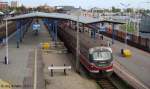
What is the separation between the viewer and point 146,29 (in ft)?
282

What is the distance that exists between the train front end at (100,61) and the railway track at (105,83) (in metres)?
0.55

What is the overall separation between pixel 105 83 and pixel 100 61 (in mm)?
1911

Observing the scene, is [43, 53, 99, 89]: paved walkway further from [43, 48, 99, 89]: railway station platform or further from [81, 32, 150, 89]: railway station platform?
[81, 32, 150, 89]: railway station platform

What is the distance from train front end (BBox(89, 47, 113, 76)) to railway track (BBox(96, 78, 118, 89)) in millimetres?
555

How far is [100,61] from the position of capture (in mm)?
30344

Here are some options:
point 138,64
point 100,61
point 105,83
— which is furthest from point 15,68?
point 138,64

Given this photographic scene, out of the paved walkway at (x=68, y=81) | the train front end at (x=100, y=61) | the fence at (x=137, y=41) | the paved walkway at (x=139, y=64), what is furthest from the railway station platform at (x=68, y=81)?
the fence at (x=137, y=41)

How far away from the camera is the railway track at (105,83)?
27.9 m

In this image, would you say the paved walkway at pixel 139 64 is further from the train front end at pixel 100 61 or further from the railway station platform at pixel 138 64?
the train front end at pixel 100 61

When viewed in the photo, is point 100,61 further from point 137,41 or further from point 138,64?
point 137,41

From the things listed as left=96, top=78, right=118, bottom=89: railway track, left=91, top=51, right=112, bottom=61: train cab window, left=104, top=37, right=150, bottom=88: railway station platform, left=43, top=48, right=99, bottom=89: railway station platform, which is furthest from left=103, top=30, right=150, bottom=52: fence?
left=96, top=78, right=118, bottom=89: railway track

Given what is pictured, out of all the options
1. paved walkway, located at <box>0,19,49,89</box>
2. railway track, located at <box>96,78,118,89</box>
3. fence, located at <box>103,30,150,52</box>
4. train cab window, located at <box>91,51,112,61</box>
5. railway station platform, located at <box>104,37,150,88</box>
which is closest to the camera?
railway track, located at <box>96,78,118,89</box>

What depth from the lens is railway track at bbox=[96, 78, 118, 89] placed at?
27866 mm

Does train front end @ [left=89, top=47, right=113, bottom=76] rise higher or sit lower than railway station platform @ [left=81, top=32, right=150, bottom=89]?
higher
